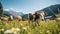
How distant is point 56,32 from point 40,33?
354mm

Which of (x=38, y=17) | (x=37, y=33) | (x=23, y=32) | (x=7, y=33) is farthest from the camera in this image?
(x=38, y=17)

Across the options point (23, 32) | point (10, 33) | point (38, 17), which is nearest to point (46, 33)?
point (23, 32)

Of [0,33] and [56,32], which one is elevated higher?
[0,33]

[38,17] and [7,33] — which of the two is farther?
[38,17]

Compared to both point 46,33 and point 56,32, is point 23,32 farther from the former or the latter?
point 56,32

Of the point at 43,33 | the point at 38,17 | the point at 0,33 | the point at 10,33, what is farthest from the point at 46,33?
the point at 38,17

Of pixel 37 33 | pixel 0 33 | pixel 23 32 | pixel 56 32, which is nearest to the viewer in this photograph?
pixel 0 33

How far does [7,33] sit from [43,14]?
5412 millimetres

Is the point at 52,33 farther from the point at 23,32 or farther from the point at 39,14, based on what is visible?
the point at 39,14

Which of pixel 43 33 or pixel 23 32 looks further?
pixel 43 33

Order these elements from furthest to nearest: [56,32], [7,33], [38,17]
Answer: [38,17] < [56,32] < [7,33]

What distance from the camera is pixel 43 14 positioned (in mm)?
6871

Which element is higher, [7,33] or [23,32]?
[7,33]

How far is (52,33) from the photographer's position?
10.7 feet
